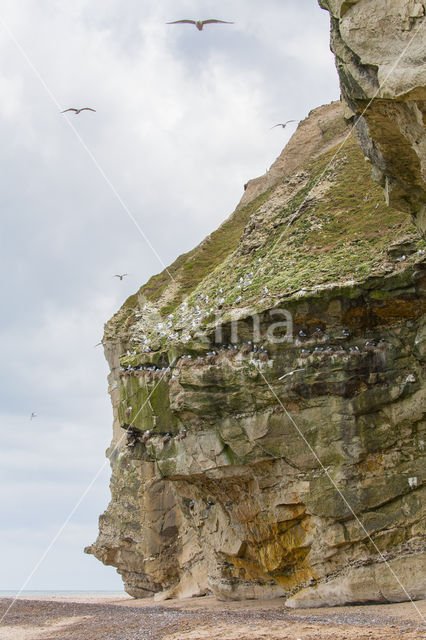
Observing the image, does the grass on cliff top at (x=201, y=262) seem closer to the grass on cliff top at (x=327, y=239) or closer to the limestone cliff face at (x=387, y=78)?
the grass on cliff top at (x=327, y=239)

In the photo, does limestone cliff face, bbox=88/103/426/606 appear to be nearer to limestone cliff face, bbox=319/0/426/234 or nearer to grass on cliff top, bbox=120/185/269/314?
limestone cliff face, bbox=319/0/426/234

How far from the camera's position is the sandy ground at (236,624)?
47.7 ft

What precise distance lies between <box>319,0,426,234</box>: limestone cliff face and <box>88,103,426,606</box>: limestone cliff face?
14.0 ft

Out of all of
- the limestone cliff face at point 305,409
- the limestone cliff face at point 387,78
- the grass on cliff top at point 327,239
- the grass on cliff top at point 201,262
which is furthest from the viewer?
the grass on cliff top at point 201,262

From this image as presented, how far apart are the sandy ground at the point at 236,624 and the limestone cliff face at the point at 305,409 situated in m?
1.26

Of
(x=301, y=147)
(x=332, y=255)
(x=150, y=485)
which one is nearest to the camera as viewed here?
(x=332, y=255)

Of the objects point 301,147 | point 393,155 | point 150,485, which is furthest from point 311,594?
point 301,147

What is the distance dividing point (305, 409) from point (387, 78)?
1133 cm

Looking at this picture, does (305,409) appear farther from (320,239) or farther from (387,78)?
(387,78)

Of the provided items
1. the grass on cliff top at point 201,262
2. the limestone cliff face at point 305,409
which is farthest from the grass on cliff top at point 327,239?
the grass on cliff top at point 201,262

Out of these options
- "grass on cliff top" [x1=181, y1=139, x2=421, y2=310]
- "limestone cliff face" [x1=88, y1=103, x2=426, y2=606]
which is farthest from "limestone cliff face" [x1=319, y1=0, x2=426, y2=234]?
"grass on cliff top" [x1=181, y1=139, x2=421, y2=310]

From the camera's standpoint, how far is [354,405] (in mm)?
19609

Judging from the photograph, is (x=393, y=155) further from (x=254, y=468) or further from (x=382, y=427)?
(x=254, y=468)

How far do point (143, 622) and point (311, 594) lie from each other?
611 cm
